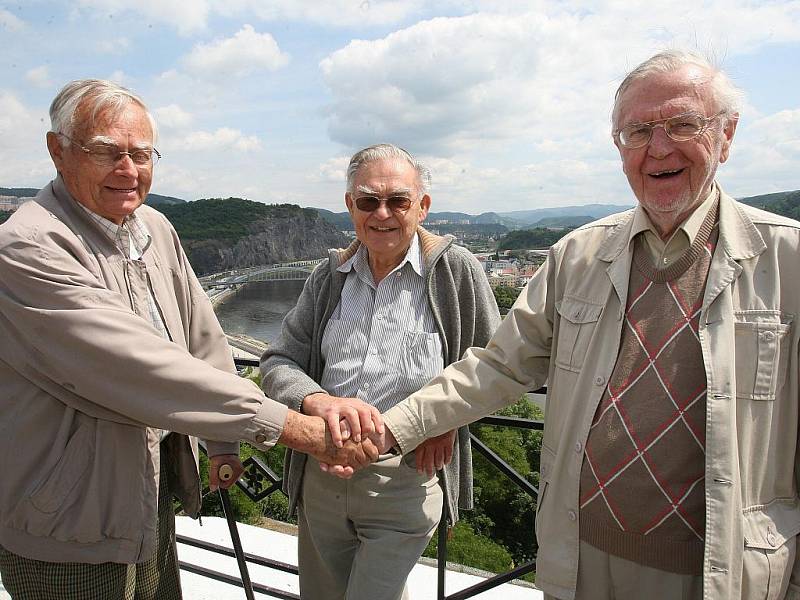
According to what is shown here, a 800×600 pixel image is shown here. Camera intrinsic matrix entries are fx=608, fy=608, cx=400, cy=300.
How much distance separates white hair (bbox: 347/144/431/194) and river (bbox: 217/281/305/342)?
58.0 m

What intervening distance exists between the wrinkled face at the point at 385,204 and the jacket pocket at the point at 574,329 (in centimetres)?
70

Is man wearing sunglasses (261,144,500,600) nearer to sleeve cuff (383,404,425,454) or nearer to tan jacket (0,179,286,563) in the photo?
sleeve cuff (383,404,425,454)

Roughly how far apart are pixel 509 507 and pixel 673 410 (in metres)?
32.9

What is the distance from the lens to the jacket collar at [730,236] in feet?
5.94

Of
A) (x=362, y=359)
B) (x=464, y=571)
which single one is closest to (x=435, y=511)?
(x=362, y=359)

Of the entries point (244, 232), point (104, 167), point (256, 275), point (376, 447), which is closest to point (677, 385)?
point (376, 447)

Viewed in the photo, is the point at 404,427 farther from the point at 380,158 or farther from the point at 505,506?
the point at 505,506

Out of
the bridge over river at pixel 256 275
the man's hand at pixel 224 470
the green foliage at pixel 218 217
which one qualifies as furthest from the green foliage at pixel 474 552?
the green foliage at pixel 218 217

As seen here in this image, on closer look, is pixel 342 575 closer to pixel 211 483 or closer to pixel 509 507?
pixel 211 483

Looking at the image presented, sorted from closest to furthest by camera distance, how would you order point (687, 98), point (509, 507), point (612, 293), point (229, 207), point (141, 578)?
1. point (687, 98)
2. point (612, 293)
3. point (141, 578)
4. point (509, 507)
5. point (229, 207)

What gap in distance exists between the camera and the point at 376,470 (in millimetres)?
2387

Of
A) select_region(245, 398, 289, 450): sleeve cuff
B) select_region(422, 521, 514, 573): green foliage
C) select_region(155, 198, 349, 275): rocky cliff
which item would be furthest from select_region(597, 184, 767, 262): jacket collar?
select_region(155, 198, 349, 275): rocky cliff

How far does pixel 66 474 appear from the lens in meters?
1.86

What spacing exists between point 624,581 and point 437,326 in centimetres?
109
